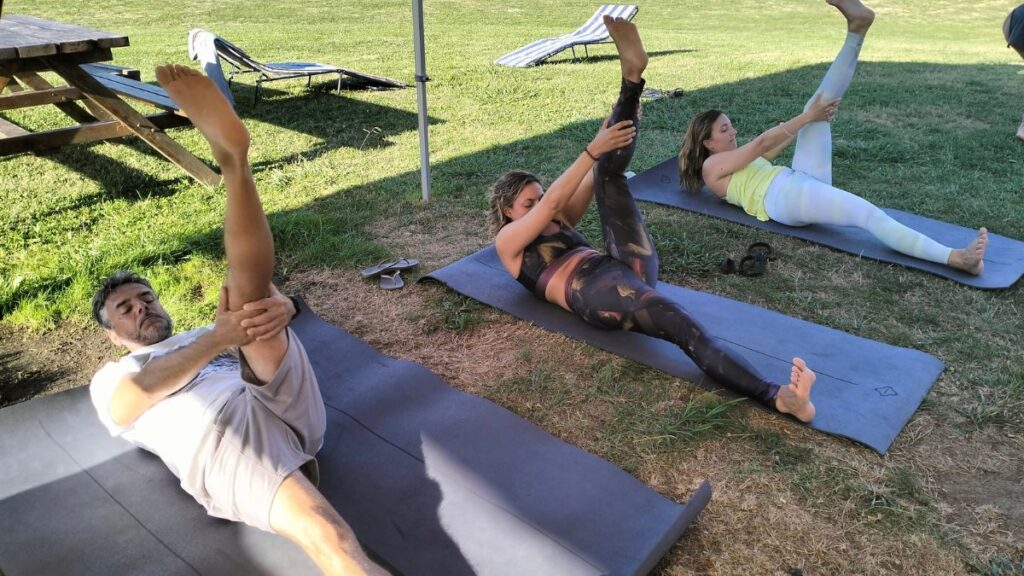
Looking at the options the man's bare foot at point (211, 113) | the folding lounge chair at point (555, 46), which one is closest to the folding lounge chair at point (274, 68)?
the folding lounge chair at point (555, 46)

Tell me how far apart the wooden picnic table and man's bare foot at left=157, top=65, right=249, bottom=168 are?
342cm

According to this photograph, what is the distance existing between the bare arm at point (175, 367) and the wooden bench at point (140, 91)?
3.76 meters

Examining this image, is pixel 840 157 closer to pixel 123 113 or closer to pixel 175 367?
pixel 175 367

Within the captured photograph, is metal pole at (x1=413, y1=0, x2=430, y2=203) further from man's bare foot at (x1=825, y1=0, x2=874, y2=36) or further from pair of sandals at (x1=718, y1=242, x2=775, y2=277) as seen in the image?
man's bare foot at (x1=825, y1=0, x2=874, y2=36)

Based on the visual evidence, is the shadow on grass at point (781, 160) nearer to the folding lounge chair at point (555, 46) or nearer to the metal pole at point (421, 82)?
the metal pole at point (421, 82)

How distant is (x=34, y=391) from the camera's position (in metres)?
2.96

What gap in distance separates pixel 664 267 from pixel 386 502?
2241 mm

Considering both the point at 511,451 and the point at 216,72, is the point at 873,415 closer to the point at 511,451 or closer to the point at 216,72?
the point at 511,451

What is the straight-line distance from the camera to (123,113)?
4.90 m

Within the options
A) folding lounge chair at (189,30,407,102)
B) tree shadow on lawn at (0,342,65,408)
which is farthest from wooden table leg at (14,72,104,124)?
tree shadow on lawn at (0,342,65,408)

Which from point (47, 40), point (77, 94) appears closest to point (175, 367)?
point (47, 40)

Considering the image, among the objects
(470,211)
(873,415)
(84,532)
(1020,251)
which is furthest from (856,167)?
(84,532)

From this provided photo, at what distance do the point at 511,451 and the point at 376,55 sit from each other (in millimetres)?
9189

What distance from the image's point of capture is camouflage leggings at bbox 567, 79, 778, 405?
2.68m
